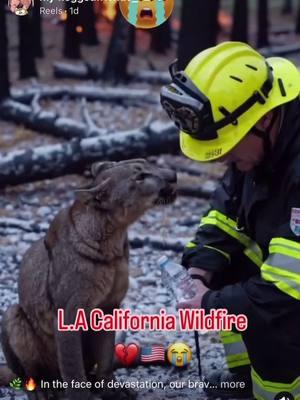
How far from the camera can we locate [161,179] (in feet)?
11.8

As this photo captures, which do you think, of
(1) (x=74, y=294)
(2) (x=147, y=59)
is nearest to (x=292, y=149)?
(1) (x=74, y=294)

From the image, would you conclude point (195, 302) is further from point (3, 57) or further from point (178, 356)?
point (3, 57)

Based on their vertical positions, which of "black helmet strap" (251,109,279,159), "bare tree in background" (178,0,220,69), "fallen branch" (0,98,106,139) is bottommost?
"fallen branch" (0,98,106,139)

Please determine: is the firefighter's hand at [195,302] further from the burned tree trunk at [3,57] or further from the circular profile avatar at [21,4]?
the burned tree trunk at [3,57]

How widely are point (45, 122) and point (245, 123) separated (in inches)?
217

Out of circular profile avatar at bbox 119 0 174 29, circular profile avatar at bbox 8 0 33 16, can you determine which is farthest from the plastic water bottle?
circular profile avatar at bbox 8 0 33 16

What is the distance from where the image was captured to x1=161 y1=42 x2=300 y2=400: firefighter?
3.03 meters

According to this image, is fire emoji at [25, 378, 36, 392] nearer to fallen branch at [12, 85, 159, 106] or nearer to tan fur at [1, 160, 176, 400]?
tan fur at [1, 160, 176, 400]

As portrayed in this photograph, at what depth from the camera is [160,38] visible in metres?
15.1

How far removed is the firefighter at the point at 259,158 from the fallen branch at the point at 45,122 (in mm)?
4522

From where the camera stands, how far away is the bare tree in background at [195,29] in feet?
26.2

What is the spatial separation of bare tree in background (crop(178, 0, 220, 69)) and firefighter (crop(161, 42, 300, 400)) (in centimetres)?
466

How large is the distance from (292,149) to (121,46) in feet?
26.4

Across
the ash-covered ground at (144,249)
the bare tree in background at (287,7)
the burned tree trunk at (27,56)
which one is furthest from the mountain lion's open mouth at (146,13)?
the bare tree in background at (287,7)
